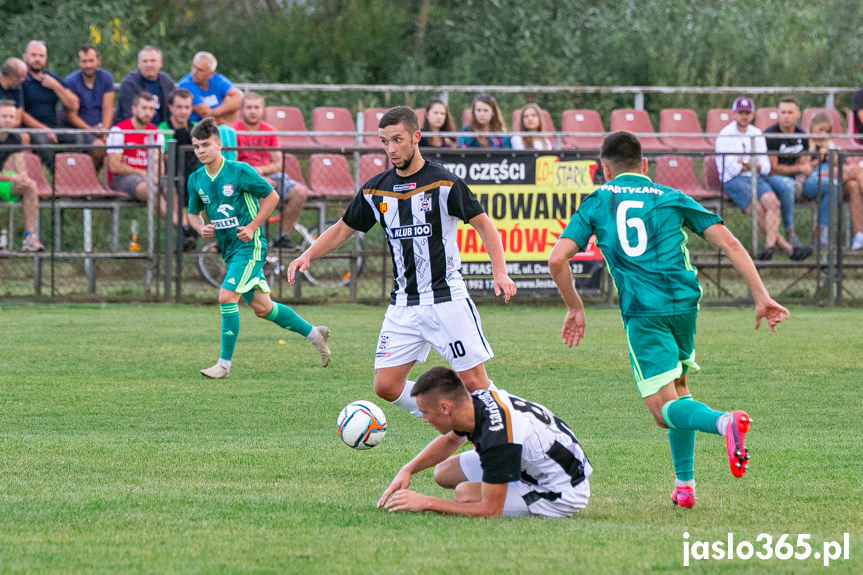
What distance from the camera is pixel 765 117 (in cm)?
2058

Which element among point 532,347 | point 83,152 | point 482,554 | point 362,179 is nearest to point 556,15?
point 362,179

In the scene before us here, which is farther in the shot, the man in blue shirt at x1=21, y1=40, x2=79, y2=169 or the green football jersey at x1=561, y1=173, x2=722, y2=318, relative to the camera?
the man in blue shirt at x1=21, y1=40, x2=79, y2=169

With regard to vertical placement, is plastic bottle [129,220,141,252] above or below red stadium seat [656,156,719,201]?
below

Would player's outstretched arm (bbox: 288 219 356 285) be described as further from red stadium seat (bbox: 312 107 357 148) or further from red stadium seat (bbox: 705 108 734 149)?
red stadium seat (bbox: 705 108 734 149)

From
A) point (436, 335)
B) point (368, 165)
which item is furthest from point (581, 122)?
point (436, 335)

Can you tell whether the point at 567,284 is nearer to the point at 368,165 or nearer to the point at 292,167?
the point at 292,167

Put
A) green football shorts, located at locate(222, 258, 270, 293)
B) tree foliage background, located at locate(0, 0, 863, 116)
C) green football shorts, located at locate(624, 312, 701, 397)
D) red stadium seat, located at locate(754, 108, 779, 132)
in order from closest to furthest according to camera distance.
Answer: green football shorts, located at locate(624, 312, 701, 397)
green football shorts, located at locate(222, 258, 270, 293)
red stadium seat, located at locate(754, 108, 779, 132)
tree foliage background, located at locate(0, 0, 863, 116)

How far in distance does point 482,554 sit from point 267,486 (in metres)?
1.88

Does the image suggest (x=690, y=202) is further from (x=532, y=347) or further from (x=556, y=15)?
(x=556, y=15)

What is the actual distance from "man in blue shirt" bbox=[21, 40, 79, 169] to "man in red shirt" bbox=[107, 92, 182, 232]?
37.1 inches

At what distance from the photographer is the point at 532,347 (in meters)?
12.1

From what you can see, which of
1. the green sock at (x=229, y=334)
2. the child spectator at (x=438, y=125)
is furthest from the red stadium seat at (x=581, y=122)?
the green sock at (x=229, y=334)

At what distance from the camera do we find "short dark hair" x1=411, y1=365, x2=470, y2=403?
5184 mm

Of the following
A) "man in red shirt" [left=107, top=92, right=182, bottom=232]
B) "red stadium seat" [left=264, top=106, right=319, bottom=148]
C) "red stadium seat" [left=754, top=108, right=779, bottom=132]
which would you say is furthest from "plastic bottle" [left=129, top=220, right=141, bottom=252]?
"red stadium seat" [left=754, top=108, right=779, bottom=132]
